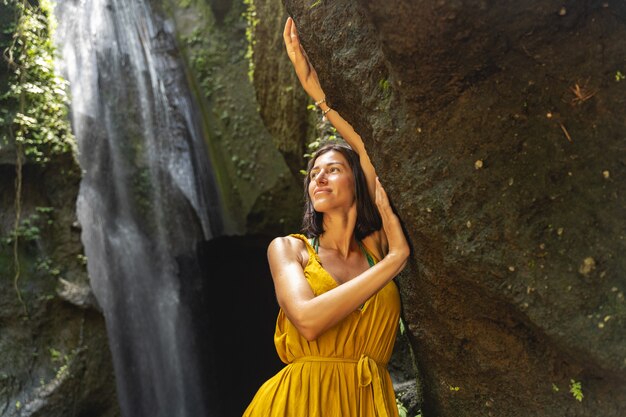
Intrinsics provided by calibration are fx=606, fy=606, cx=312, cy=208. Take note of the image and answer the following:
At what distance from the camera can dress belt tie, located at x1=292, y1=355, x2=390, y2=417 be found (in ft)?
8.66

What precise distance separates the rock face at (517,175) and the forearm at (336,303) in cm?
22

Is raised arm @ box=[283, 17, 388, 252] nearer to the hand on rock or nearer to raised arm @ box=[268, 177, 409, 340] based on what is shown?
the hand on rock

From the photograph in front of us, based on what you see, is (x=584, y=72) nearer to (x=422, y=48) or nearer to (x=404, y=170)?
(x=422, y=48)

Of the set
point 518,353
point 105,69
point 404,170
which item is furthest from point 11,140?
point 518,353

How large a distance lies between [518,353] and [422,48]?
4.00 feet

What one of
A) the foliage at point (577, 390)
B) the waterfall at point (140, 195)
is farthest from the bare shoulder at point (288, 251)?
the waterfall at point (140, 195)

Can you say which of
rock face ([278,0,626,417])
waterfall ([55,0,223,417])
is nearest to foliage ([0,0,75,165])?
waterfall ([55,0,223,417])

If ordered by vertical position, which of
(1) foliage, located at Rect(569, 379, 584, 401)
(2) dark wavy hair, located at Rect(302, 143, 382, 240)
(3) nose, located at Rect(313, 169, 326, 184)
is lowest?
(1) foliage, located at Rect(569, 379, 584, 401)

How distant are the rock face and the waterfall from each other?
7.87 m

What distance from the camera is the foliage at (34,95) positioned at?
719cm

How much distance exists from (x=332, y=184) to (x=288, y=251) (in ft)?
1.29

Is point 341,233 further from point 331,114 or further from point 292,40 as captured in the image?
point 292,40

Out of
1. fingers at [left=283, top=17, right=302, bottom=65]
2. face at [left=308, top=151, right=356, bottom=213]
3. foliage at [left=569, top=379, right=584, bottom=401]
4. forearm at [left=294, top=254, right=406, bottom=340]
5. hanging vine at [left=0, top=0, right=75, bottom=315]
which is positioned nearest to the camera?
foliage at [left=569, top=379, right=584, bottom=401]

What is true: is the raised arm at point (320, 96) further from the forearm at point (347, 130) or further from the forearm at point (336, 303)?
the forearm at point (336, 303)
